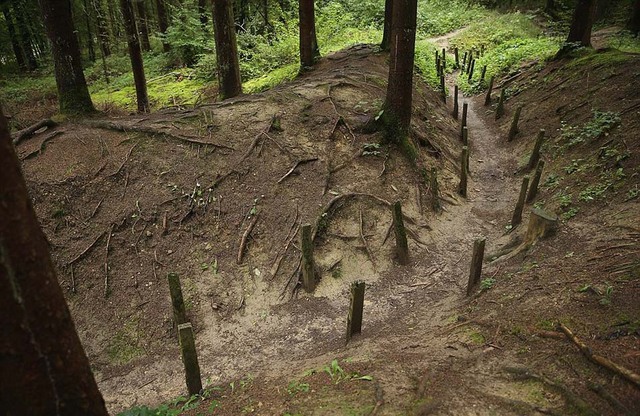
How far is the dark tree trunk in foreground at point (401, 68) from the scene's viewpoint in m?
Answer: 9.11

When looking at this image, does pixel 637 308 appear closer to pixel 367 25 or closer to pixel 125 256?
pixel 125 256

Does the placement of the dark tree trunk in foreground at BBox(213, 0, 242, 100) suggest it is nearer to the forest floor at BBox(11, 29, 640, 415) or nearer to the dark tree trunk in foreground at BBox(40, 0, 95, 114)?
the forest floor at BBox(11, 29, 640, 415)

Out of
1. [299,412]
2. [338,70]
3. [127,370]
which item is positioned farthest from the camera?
[338,70]

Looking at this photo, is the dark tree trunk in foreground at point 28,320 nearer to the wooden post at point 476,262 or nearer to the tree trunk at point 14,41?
the wooden post at point 476,262

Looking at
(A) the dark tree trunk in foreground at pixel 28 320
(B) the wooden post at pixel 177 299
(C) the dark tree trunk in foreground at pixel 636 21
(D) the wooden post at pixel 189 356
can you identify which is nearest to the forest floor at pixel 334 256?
(D) the wooden post at pixel 189 356

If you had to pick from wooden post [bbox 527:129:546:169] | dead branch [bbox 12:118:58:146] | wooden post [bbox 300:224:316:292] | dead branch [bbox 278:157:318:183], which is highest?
dead branch [bbox 12:118:58:146]

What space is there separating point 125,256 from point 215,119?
4.17 m

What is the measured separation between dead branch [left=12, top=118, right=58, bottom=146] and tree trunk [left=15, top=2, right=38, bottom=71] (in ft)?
63.8

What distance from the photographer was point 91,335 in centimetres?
709

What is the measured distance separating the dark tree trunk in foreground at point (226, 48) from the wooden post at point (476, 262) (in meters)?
9.32

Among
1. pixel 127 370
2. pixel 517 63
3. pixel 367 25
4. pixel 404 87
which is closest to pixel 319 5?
pixel 367 25

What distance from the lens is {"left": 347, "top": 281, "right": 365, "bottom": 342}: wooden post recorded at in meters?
5.89

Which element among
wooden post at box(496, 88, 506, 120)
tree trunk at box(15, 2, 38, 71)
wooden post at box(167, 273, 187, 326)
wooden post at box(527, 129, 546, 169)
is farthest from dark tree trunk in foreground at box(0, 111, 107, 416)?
tree trunk at box(15, 2, 38, 71)

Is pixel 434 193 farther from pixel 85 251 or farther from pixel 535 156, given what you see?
pixel 85 251
